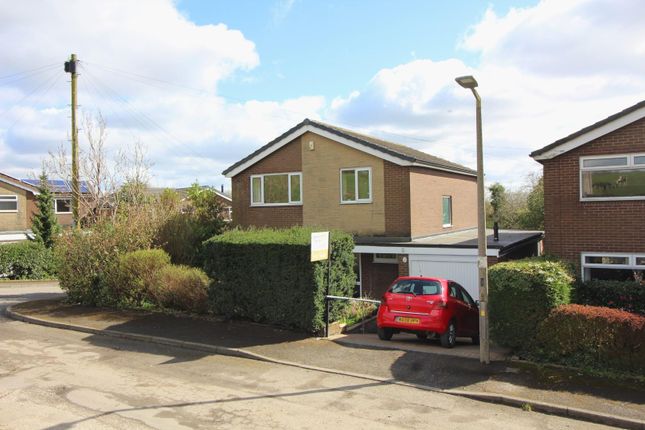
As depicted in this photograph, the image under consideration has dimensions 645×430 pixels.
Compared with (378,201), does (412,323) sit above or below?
below

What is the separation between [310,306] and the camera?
11.6 meters

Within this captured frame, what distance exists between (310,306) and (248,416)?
15.2 ft

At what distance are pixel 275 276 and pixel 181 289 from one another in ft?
11.1

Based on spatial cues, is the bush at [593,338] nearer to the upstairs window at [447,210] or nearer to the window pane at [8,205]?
the upstairs window at [447,210]

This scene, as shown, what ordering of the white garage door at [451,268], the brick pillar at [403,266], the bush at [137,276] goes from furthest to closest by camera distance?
1. the brick pillar at [403,266]
2. the white garage door at [451,268]
3. the bush at [137,276]

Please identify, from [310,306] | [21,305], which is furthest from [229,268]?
[21,305]

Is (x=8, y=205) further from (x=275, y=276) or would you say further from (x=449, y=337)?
(x=449, y=337)

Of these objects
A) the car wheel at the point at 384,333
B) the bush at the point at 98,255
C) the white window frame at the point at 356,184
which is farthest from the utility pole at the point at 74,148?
the car wheel at the point at 384,333

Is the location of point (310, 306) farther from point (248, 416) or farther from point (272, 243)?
point (248, 416)

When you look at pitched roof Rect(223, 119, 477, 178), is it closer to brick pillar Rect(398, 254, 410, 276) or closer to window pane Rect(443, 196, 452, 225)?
window pane Rect(443, 196, 452, 225)

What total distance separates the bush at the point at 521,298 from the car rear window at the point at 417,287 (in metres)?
1.30

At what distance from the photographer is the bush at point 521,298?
9523 millimetres

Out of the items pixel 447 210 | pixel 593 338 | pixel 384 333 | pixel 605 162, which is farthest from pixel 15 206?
pixel 593 338

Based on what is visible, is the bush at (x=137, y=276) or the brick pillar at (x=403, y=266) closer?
the bush at (x=137, y=276)
